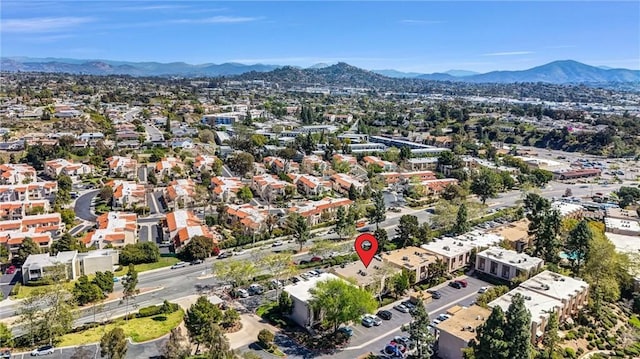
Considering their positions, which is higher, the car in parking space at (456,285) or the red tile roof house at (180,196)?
the red tile roof house at (180,196)

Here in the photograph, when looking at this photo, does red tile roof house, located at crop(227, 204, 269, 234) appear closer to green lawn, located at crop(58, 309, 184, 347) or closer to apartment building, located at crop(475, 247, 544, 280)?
green lawn, located at crop(58, 309, 184, 347)

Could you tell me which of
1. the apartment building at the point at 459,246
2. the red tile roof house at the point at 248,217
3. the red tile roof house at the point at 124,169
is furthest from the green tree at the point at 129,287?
the red tile roof house at the point at 124,169

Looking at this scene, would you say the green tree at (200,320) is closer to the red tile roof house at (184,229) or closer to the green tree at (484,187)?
the red tile roof house at (184,229)

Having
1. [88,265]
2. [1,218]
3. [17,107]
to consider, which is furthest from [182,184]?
[17,107]

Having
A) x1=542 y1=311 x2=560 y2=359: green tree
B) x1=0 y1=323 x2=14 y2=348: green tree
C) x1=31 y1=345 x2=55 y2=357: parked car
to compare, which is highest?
x1=542 y1=311 x2=560 y2=359: green tree

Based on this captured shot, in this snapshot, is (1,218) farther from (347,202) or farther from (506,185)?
(506,185)

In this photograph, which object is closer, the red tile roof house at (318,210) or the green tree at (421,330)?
the green tree at (421,330)

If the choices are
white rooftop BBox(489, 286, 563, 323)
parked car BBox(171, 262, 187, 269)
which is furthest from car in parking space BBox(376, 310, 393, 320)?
parked car BBox(171, 262, 187, 269)
